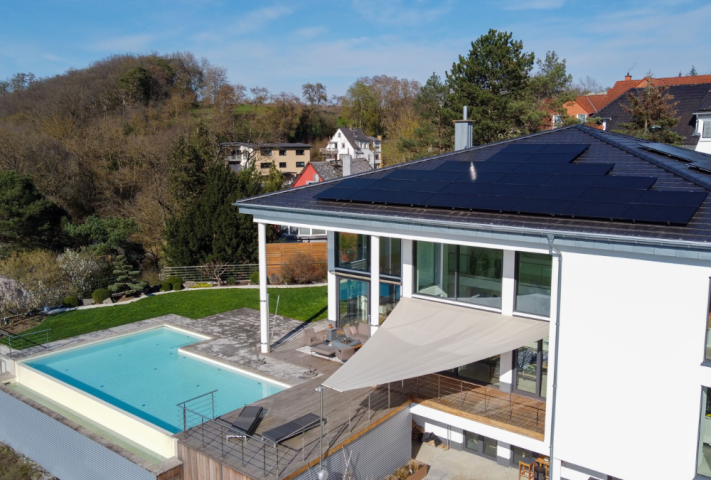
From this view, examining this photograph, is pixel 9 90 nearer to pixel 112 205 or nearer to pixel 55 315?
pixel 112 205

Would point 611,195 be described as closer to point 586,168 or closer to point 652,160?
point 586,168

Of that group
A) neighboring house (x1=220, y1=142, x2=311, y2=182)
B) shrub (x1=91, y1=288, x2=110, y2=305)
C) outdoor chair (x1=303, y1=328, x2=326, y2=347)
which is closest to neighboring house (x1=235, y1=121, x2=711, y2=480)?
outdoor chair (x1=303, y1=328, x2=326, y2=347)

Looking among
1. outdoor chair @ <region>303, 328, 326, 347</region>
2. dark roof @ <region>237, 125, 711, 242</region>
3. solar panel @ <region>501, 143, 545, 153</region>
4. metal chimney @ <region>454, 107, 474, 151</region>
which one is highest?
metal chimney @ <region>454, 107, 474, 151</region>

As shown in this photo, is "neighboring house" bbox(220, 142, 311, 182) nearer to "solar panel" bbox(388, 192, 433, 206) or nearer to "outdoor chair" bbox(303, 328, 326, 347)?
"outdoor chair" bbox(303, 328, 326, 347)

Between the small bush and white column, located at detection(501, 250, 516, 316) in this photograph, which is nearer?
white column, located at detection(501, 250, 516, 316)

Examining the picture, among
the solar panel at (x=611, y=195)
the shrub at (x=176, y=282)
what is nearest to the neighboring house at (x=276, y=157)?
the shrub at (x=176, y=282)

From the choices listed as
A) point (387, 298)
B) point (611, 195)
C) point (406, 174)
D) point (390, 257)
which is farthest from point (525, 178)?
point (387, 298)

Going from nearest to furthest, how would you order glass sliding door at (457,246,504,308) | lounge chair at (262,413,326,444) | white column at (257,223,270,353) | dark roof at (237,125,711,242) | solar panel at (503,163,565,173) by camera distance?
dark roof at (237,125,711,242) < lounge chair at (262,413,326,444) < glass sliding door at (457,246,504,308) < solar panel at (503,163,565,173) < white column at (257,223,270,353)
